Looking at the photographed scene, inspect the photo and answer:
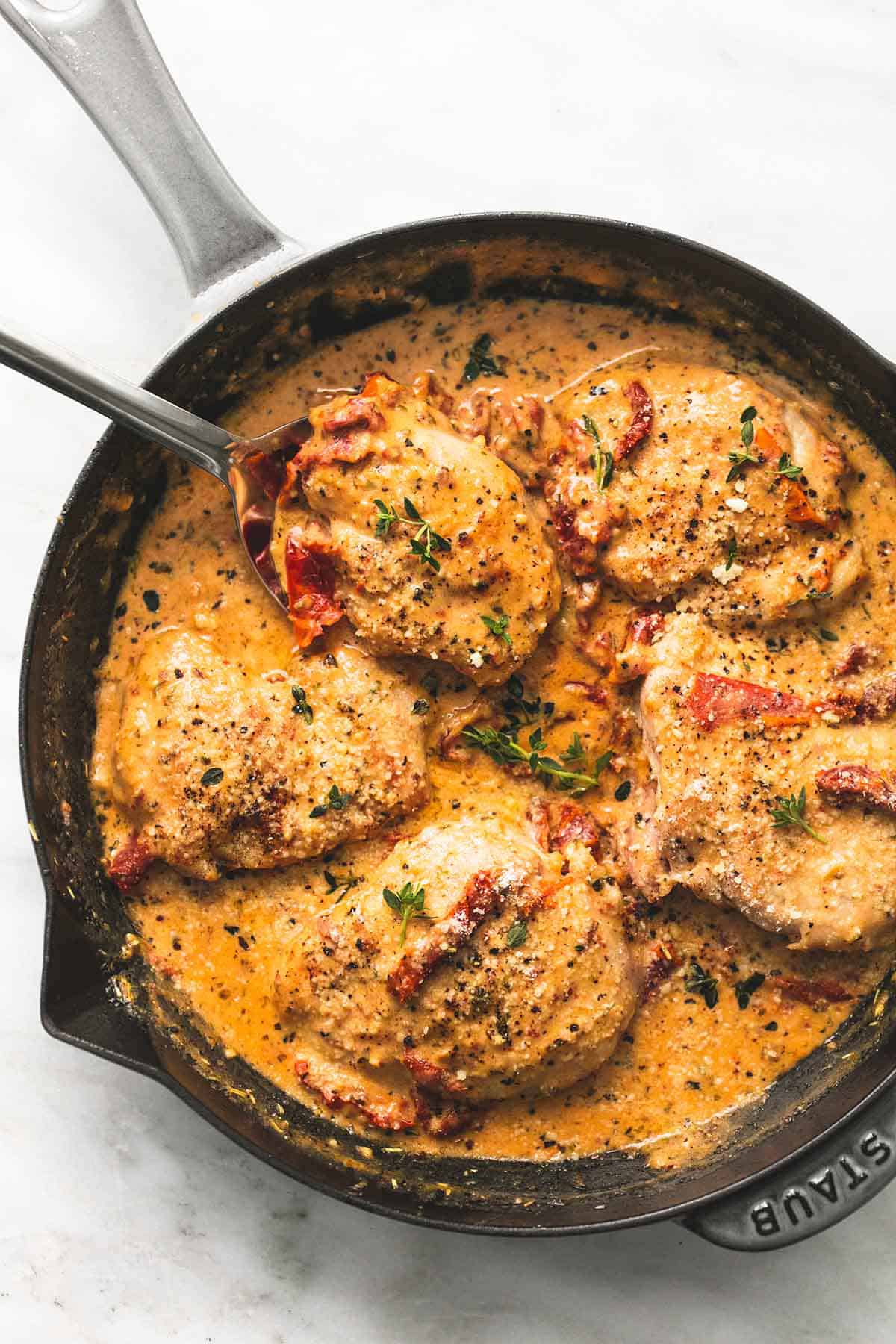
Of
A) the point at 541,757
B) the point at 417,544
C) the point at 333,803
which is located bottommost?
the point at 333,803

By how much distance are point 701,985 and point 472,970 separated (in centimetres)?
75

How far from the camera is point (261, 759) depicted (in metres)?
3.47

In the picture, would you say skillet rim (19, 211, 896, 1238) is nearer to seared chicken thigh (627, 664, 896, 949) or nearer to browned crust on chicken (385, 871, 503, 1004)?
seared chicken thigh (627, 664, 896, 949)

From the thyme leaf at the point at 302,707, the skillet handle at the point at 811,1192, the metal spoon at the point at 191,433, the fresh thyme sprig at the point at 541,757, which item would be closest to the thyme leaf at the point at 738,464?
the fresh thyme sprig at the point at 541,757

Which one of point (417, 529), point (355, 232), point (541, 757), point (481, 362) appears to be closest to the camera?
point (417, 529)

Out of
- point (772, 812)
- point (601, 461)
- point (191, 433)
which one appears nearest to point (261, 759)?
point (191, 433)

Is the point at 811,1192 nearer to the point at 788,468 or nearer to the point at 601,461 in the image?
the point at 788,468

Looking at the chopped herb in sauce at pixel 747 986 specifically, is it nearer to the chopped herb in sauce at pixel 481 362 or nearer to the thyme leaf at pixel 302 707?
the thyme leaf at pixel 302 707

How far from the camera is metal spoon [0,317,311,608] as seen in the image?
3.12 metres

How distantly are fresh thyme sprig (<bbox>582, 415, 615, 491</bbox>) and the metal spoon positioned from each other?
2.85ft

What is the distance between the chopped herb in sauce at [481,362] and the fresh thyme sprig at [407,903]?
5.15 feet

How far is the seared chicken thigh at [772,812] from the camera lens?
11.1ft

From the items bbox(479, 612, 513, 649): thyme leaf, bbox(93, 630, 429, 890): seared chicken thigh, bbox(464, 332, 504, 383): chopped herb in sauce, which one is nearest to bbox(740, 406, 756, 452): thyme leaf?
bbox(464, 332, 504, 383): chopped herb in sauce

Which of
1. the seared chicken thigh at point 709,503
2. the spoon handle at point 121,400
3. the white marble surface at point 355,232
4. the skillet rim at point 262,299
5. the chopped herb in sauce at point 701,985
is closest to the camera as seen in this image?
the spoon handle at point 121,400
